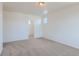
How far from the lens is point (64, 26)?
3197 mm

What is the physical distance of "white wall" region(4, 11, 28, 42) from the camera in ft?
9.62

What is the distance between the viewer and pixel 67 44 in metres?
3.17

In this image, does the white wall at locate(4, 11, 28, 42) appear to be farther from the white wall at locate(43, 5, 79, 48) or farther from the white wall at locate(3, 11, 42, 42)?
the white wall at locate(43, 5, 79, 48)

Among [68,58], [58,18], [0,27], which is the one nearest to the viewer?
[68,58]

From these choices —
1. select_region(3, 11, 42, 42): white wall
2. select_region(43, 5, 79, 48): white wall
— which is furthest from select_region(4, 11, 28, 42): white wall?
select_region(43, 5, 79, 48): white wall

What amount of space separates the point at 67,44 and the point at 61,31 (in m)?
0.49

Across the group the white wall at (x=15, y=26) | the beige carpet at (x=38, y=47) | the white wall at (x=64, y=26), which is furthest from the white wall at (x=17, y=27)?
the white wall at (x=64, y=26)

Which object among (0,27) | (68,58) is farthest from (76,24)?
(0,27)

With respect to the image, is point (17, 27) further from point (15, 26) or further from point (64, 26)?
point (64, 26)

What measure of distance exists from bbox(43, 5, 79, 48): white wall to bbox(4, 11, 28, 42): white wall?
26.2 inches

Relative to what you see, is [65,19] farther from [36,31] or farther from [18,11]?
[18,11]

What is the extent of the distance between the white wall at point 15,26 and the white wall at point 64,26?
0.66 metres

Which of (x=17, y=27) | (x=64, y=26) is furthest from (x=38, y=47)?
(x=64, y=26)

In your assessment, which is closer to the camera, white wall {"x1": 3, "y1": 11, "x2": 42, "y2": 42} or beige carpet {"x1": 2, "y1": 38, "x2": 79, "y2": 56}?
white wall {"x1": 3, "y1": 11, "x2": 42, "y2": 42}
